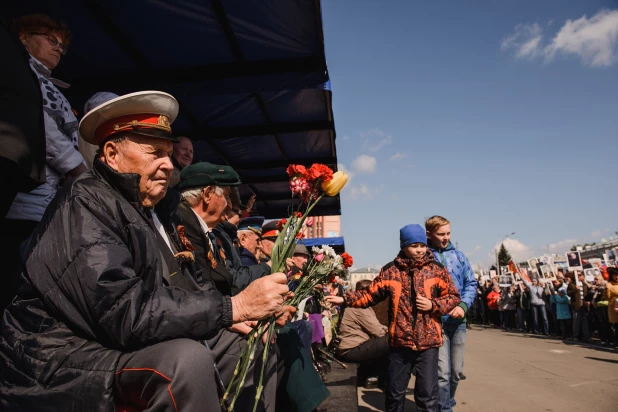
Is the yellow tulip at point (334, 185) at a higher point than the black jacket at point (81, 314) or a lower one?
higher

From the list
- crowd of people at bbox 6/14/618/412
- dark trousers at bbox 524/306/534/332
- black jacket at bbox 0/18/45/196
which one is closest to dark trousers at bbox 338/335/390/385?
crowd of people at bbox 6/14/618/412

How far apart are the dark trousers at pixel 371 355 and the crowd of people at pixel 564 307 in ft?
23.8

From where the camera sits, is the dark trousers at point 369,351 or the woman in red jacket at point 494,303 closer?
the dark trousers at point 369,351

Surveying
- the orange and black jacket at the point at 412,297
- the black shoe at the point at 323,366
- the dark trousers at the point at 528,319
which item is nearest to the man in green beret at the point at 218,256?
the orange and black jacket at the point at 412,297

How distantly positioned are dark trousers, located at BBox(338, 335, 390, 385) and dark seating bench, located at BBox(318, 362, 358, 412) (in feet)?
1.01

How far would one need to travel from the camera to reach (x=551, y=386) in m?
6.95

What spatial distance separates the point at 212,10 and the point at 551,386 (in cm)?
729

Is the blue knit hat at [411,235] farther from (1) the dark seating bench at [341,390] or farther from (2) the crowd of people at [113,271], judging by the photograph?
(2) the crowd of people at [113,271]

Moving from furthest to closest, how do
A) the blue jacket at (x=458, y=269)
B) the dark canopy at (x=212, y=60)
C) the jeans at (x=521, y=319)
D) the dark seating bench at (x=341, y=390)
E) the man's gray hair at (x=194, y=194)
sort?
1. the jeans at (x=521, y=319)
2. the blue jacket at (x=458, y=269)
3. the dark canopy at (x=212, y=60)
4. the dark seating bench at (x=341, y=390)
5. the man's gray hair at (x=194, y=194)

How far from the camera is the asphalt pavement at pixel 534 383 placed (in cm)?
571

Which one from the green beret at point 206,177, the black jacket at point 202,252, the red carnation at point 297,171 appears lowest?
the black jacket at point 202,252

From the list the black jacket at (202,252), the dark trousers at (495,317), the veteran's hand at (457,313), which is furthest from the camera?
the dark trousers at (495,317)

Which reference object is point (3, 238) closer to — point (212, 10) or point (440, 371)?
point (212, 10)

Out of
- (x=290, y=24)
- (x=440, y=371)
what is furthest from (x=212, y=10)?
(x=440, y=371)
